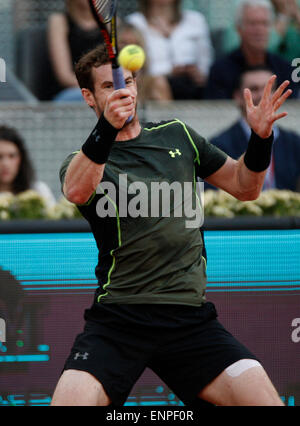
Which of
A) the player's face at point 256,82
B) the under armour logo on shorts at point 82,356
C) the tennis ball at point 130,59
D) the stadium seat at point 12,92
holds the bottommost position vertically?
the under armour logo on shorts at point 82,356

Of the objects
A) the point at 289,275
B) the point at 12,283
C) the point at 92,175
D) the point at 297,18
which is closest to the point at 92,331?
the point at 92,175

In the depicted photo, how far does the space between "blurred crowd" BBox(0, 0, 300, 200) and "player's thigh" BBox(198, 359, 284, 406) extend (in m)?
4.36

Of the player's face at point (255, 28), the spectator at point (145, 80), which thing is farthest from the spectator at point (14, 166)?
the player's face at point (255, 28)

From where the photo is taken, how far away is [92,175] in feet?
9.62

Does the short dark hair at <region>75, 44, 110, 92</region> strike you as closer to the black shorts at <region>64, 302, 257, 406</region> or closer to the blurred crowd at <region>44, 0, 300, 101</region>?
the black shorts at <region>64, 302, 257, 406</region>

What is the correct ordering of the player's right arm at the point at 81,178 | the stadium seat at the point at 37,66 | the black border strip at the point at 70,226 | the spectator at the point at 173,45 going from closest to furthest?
the player's right arm at the point at 81,178, the black border strip at the point at 70,226, the spectator at the point at 173,45, the stadium seat at the point at 37,66

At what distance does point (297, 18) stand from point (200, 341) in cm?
518

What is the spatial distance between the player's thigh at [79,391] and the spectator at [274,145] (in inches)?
135

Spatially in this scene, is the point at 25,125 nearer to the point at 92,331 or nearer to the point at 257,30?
the point at 257,30

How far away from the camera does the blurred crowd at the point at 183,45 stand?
725 cm

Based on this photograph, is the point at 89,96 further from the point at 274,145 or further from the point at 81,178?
the point at 274,145

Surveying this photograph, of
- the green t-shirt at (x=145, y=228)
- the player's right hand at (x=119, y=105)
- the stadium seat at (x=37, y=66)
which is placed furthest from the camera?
the stadium seat at (x=37, y=66)

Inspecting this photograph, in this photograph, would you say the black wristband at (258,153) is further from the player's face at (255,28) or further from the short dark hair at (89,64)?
the player's face at (255,28)

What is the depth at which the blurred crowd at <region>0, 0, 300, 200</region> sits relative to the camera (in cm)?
725
